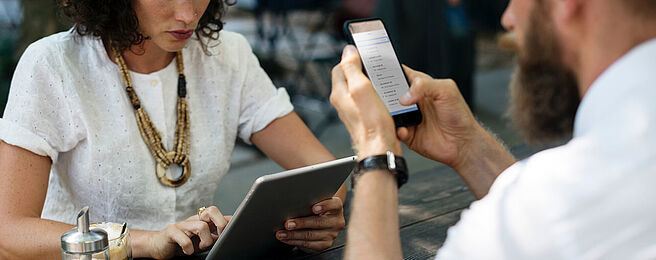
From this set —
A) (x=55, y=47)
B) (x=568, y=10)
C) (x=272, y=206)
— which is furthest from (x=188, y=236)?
(x=568, y=10)

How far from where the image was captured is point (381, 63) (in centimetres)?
128

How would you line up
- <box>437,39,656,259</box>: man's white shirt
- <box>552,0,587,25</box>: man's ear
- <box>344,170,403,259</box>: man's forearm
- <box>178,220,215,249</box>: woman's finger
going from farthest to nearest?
<box>178,220,215,249</box>: woman's finger < <box>344,170,403,259</box>: man's forearm < <box>552,0,587,25</box>: man's ear < <box>437,39,656,259</box>: man's white shirt

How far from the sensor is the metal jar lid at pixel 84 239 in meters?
1.07

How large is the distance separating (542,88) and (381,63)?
33cm

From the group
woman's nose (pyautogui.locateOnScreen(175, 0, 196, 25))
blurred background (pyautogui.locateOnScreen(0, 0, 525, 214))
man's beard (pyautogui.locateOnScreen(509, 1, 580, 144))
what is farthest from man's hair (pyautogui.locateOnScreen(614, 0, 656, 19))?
blurred background (pyautogui.locateOnScreen(0, 0, 525, 214))

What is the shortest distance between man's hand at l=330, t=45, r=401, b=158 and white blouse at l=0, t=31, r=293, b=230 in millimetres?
703

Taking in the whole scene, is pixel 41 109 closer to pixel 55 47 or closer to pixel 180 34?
pixel 55 47

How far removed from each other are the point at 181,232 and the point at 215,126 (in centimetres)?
50

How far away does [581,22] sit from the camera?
0.92 meters

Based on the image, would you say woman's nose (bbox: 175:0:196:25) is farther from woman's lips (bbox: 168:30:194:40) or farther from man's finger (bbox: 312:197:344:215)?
man's finger (bbox: 312:197:344:215)

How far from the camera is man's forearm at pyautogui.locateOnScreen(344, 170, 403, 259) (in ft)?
3.32

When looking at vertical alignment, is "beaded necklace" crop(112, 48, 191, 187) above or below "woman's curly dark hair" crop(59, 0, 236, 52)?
below

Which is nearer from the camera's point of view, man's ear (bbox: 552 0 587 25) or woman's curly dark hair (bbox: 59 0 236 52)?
man's ear (bbox: 552 0 587 25)

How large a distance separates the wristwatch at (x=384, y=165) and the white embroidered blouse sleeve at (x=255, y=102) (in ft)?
2.66
